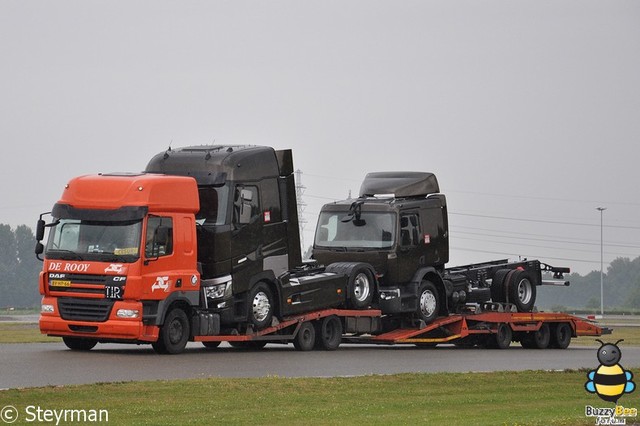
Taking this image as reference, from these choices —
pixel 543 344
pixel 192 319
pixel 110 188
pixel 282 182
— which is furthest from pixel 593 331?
pixel 110 188

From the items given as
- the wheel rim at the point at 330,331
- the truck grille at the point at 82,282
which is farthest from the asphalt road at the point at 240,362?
the truck grille at the point at 82,282

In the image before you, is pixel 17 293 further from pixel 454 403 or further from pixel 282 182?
pixel 454 403

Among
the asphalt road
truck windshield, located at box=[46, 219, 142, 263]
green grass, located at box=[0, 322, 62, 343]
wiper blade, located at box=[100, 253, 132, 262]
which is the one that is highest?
truck windshield, located at box=[46, 219, 142, 263]

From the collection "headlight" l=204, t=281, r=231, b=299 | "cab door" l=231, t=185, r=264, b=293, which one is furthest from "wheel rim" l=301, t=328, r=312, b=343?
"headlight" l=204, t=281, r=231, b=299

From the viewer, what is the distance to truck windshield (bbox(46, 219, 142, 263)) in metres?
22.3

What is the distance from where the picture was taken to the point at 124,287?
22109 millimetres

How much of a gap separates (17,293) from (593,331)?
119 meters

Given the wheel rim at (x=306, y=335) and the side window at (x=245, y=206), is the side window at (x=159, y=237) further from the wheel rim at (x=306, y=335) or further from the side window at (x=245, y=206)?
the wheel rim at (x=306, y=335)

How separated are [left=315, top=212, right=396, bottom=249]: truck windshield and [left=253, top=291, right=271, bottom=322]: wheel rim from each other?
422 centimetres

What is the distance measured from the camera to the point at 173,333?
76.4 feet

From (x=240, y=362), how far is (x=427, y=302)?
25.9 feet

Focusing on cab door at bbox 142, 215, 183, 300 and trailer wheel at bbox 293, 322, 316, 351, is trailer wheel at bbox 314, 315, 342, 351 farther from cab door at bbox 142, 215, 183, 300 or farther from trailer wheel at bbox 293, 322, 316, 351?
cab door at bbox 142, 215, 183, 300

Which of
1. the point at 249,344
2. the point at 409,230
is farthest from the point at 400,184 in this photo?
the point at 249,344

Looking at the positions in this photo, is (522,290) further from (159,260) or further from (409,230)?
(159,260)
